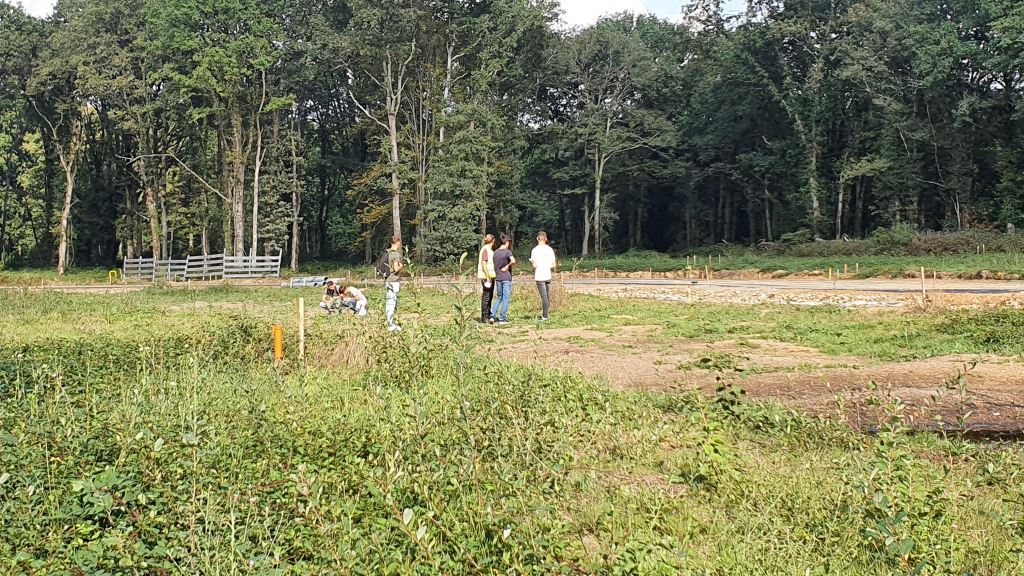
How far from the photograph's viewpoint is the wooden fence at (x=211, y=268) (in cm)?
4212

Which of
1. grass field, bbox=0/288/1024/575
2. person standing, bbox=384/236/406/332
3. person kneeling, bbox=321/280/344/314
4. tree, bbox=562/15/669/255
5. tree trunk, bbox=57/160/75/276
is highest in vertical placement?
tree, bbox=562/15/669/255

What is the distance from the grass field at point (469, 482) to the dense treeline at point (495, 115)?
3541 cm

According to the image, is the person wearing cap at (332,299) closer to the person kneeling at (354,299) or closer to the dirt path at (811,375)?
the person kneeling at (354,299)

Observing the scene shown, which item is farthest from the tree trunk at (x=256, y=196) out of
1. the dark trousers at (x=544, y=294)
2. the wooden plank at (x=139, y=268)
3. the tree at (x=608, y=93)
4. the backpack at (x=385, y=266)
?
the backpack at (x=385, y=266)

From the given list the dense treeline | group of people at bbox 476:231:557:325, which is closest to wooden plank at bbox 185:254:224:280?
the dense treeline

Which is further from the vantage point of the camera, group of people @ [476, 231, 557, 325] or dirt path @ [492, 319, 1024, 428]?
group of people @ [476, 231, 557, 325]

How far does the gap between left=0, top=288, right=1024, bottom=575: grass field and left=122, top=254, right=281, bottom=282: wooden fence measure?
3425 cm

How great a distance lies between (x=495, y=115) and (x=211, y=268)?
1698 cm

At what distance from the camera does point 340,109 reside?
6144 centimetres

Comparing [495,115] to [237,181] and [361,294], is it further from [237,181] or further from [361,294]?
[361,294]

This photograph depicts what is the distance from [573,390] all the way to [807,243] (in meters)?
39.4

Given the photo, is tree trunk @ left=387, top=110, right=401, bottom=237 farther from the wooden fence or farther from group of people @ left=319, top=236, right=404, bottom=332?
group of people @ left=319, top=236, right=404, bottom=332

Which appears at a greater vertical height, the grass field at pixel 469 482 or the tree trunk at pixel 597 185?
the tree trunk at pixel 597 185

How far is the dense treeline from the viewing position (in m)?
43.2
